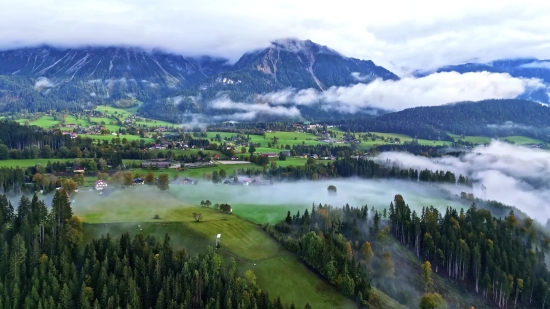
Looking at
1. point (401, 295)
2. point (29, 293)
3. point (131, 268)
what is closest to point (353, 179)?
point (401, 295)

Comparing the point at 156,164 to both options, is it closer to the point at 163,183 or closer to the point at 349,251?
the point at 163,183

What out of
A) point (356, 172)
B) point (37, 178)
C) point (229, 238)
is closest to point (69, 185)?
point (37, 178)

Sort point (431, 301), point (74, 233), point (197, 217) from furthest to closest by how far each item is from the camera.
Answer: point (197, 217) < point (431, 301) < point (74, 233)

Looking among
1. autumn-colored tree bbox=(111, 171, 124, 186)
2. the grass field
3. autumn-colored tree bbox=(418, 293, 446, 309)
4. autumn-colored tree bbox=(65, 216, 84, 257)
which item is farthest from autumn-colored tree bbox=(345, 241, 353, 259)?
autumn-colored tree bbox=(111, 171, 124, 186)

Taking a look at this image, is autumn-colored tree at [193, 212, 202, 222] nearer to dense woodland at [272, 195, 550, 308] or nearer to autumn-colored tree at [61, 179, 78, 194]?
dense woodland at [272, 195, 550, 308]

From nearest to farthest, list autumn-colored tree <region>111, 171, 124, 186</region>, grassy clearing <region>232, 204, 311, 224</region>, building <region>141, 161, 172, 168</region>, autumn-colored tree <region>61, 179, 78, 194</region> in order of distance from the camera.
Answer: grassy clearing <region>232, 204, 311, 224</region>, autumn-colored tree <region>61, 179, 78, 194</region>, autumn-colored tree <region>111, 171, 124, 186</region>, building <region>141, 161, 172, 168</region>

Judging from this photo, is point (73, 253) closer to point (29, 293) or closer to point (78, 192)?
point (29, 293)

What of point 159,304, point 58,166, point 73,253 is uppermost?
point 58,166
